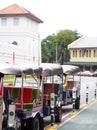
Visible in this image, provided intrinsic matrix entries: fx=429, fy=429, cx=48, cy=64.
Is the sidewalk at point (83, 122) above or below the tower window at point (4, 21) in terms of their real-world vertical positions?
below

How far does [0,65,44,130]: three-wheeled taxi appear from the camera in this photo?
10.3m

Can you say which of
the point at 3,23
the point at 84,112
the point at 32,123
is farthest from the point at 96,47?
the point at 32,123

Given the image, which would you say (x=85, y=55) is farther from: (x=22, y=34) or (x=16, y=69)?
(x=16, y=69)

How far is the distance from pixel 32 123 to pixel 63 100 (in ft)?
21.6

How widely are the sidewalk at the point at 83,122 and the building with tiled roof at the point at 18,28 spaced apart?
2379 inches

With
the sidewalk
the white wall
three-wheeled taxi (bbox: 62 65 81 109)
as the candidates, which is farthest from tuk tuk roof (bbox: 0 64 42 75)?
the white wall

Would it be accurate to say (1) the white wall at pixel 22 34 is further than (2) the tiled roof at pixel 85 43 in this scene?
No

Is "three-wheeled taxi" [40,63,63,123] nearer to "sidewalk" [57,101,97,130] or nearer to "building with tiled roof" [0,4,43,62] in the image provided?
"sidewalk" [57,101,97,130]

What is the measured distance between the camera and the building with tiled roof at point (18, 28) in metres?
79.7

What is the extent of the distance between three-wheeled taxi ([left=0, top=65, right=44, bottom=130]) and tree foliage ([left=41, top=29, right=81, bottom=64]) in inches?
3683

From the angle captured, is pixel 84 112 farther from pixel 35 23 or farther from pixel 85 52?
pixel 85 52

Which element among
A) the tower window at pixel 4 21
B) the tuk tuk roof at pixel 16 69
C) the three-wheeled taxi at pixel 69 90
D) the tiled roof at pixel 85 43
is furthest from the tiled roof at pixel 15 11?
the tuk tuk roof at pixel 16 69

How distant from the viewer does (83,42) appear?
98500mm

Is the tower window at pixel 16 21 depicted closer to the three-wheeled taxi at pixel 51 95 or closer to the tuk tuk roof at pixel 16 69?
the three-wheeled taxi at pixel 51 95
